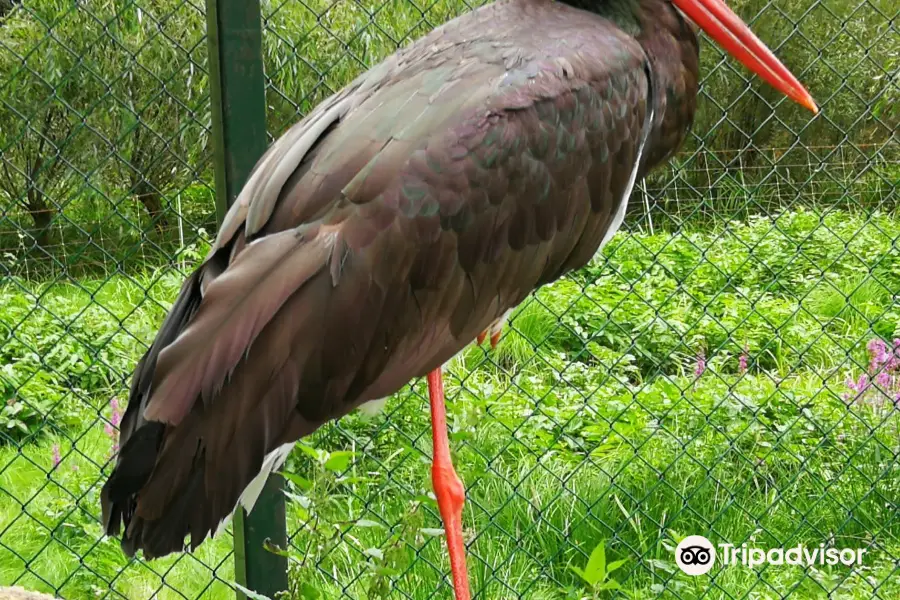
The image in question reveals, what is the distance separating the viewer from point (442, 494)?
7.18ft

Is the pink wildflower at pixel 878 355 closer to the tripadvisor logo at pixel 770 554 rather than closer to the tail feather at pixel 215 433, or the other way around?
the tripadvisor logo at pixel 770 554

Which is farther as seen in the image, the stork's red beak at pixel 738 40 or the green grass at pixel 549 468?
the green grass at pixel 549 468

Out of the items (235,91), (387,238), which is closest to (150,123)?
(235,91)

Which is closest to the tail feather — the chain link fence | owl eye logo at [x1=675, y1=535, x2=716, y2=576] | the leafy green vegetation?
the chain link fence

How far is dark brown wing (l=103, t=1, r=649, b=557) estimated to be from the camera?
1615 mm

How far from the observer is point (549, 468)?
129 inches

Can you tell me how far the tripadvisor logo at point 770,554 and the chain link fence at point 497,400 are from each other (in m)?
0.03

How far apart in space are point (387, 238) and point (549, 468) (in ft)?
5.73

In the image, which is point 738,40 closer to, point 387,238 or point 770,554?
point 387,238

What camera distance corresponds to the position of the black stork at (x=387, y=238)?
1.62 metres

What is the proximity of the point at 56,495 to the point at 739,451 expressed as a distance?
7.23 feet

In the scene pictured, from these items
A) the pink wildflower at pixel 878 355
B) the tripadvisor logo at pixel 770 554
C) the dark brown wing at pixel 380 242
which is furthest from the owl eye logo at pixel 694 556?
the dark brown wing at pixel 380 242

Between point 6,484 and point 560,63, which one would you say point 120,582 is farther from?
point 560,63

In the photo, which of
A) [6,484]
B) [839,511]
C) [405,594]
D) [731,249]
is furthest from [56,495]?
[731,249]
